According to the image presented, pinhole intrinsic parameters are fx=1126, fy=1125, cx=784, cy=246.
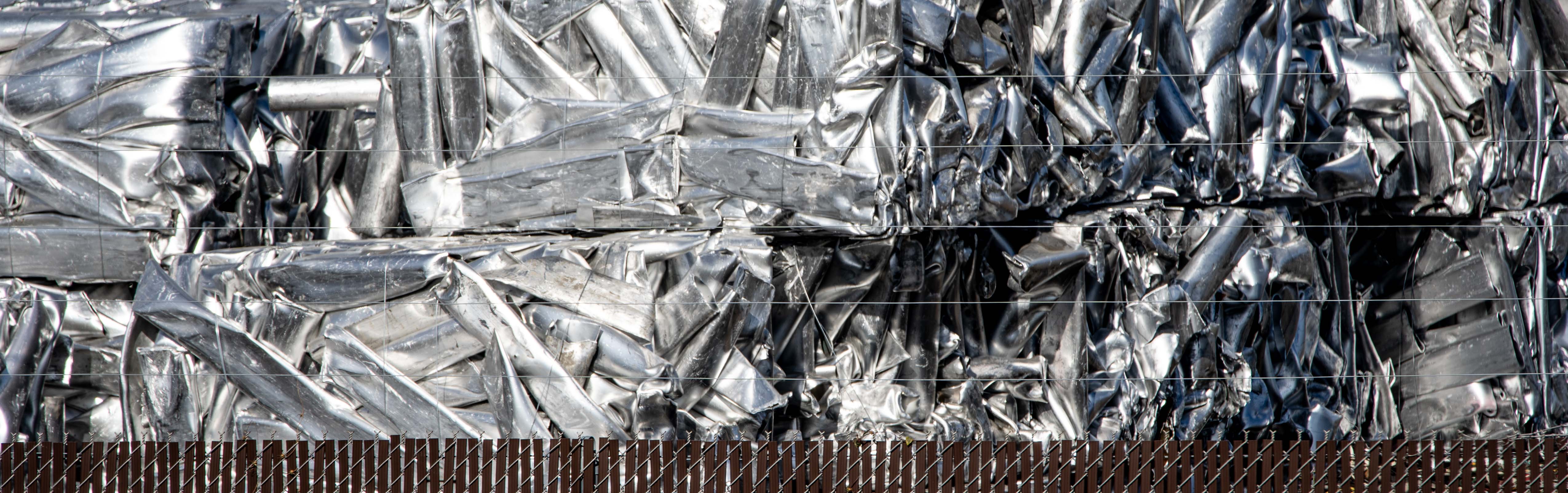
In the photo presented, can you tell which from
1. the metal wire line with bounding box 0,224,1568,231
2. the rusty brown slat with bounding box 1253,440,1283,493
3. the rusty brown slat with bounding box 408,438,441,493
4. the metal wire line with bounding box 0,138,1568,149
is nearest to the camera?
the rusty brown slat with bounding box 408,438,441,493

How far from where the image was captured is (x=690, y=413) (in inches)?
190

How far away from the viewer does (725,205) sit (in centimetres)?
483

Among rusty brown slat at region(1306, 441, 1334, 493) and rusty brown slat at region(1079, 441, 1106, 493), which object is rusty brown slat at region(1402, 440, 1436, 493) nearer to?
rusty brown slat at region(1306, 441, 1334, 493)

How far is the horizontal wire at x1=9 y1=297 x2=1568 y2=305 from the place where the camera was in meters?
4.77

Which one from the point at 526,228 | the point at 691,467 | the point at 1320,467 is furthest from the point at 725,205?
the point at 1320,467

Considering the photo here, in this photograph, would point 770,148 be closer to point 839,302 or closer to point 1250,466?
point 839,302

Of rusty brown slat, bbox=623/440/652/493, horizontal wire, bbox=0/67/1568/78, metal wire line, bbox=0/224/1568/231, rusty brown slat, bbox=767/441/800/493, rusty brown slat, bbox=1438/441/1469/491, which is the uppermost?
horizontal wire, bbox=0/67/1568/78

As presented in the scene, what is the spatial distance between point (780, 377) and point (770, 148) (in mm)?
1015

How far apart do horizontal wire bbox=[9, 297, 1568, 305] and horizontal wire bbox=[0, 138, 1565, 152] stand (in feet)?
2.04

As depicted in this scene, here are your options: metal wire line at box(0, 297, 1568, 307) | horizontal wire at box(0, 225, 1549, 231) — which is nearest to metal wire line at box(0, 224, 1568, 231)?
horizontal wire at box(0, 225, 1549, 231)

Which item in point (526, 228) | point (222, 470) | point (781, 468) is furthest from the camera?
point (526, 228)

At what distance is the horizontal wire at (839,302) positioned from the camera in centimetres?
477

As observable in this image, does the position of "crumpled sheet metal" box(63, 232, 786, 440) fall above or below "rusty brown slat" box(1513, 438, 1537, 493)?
above

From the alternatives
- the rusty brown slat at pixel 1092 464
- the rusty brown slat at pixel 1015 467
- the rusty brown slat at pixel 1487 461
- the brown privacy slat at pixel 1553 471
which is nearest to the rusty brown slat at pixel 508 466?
the rusty brown slat at pixel 1015 467
